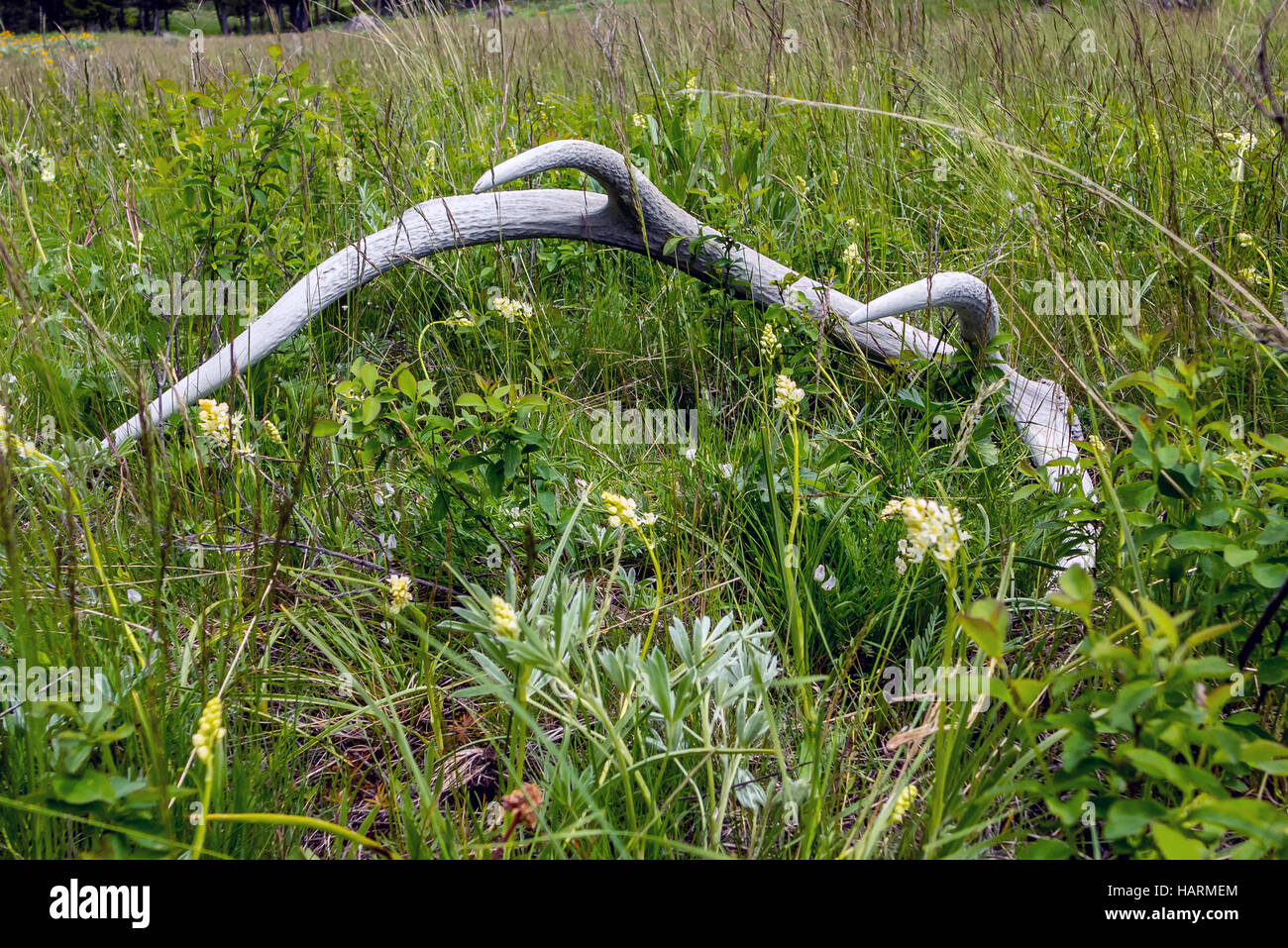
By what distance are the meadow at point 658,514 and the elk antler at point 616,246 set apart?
0.09 m

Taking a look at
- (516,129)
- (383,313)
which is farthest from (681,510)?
(516,129)

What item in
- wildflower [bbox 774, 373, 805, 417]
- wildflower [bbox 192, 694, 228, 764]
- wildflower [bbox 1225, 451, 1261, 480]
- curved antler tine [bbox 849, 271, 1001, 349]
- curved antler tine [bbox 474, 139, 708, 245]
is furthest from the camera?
curved antler tine [bbox 474, 139, 708, 245]

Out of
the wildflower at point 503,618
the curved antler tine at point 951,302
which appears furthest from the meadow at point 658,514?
the curved antler tine at point 951,302

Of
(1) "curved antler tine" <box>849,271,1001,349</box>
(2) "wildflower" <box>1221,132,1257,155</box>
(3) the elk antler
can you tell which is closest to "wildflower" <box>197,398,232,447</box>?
(3) the elk antler

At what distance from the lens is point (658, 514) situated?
73.2 inches

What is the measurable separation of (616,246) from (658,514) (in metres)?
1.18

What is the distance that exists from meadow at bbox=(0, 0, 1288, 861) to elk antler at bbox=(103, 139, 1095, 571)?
0.30 ft

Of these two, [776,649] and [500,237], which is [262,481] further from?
[776,649]

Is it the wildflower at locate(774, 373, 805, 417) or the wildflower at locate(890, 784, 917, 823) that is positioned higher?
the wildflower at locate(774, 373, 805, 417)

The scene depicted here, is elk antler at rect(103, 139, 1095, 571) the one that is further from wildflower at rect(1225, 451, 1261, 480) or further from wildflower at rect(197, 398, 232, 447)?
wildflower at rect(197, 398, 232, 447)

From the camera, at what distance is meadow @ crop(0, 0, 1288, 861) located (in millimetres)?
1111

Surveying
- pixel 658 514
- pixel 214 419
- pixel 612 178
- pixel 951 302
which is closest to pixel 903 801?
pixel 658 514

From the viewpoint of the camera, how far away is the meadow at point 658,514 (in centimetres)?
111

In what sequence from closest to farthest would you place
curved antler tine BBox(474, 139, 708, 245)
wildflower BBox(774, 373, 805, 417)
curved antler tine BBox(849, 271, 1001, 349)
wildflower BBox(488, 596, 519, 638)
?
wildflower BBox(488, 596, 519, 638) → wildflower BBox(774, 373, 805, 417) → curved antler tine BBox(849, 271, 1001, 349) → curved antler tine BBox(474, 139, 708, 245)
